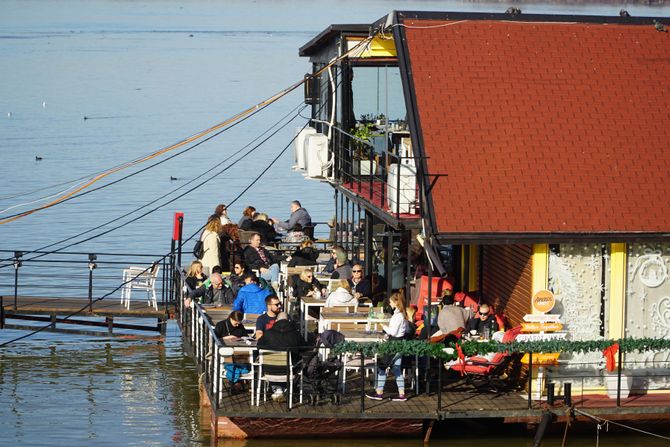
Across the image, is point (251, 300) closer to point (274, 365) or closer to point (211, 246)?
point (274, 365)

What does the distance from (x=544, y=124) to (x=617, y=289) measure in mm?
2881

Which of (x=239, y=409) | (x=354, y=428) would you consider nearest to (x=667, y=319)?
(x=354, y=428)

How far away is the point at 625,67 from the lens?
72.2 ft

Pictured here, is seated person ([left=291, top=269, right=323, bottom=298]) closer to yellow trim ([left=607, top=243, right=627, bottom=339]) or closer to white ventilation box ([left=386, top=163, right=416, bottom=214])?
white ventilation box ([left=386, top=163, right=416, bottom=214])

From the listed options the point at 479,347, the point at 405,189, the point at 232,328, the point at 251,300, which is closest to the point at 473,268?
the point at 405,189

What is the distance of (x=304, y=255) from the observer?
28391mm

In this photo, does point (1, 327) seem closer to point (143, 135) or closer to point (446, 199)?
point (446, 199)

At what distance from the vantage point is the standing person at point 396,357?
64.9 feet

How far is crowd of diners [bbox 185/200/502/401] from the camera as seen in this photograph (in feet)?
65.7

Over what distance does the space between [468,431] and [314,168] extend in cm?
790

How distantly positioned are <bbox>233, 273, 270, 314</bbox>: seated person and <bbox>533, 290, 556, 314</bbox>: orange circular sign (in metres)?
5.21

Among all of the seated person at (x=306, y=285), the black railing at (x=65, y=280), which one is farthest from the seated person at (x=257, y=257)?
the black railing at (x=65, y=280)

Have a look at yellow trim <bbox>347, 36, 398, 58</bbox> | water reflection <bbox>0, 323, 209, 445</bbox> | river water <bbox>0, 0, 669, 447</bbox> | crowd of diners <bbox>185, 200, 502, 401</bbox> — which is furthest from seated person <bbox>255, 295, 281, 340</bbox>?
yellow trim <bbox>347, 36, 398, 58</bbox>

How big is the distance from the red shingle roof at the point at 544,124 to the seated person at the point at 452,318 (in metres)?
1.55
